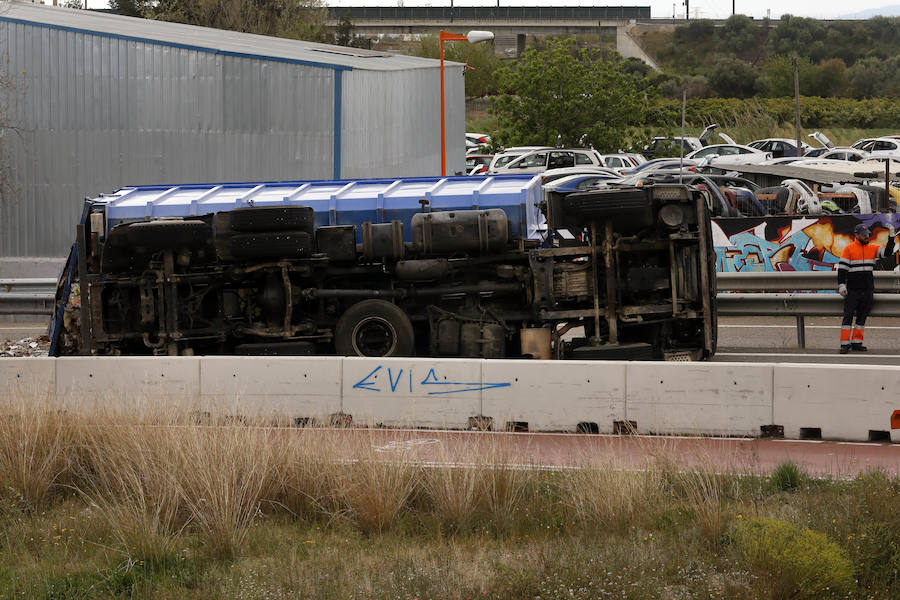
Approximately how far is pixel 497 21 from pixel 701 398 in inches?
→ 3912

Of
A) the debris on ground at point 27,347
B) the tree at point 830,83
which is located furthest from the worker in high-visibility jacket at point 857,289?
the tree at point 830,83

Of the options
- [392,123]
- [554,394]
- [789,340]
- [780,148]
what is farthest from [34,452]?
[780,148]

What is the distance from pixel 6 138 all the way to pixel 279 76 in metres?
6.58

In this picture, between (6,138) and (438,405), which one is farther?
(6,138)

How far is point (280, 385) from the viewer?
1227 centimetres

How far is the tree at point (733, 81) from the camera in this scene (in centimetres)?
8262

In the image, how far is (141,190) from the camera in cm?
1666

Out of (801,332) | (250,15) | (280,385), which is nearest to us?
(280,385)

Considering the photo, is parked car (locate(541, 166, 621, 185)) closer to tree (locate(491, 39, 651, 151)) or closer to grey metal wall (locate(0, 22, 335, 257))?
grey metal wall (locate(0, 22, 335, 257))

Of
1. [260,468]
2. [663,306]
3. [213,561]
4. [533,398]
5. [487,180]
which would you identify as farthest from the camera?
[487,180]

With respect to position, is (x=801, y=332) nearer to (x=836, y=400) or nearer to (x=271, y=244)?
(x=836, y=400)

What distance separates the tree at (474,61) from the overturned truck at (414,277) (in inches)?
2633

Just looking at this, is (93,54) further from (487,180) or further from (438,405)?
(438,405)

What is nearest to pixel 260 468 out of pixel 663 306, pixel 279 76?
pixel 663 306
